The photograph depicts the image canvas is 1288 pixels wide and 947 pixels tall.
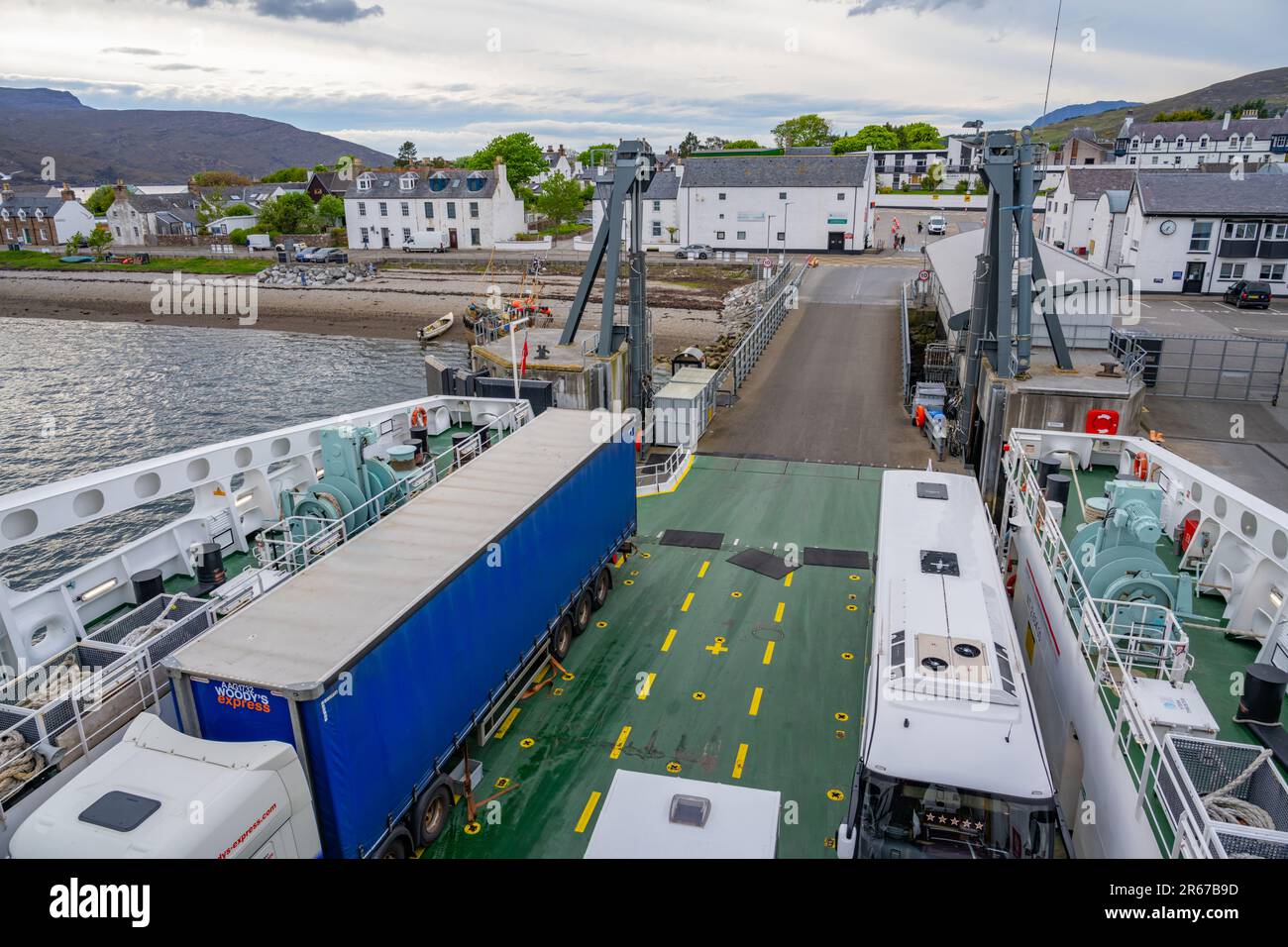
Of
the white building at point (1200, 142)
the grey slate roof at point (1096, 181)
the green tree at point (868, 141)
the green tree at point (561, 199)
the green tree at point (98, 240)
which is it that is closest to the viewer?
the grey slate roof at point (1096, 181)

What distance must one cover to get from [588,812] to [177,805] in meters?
5.63

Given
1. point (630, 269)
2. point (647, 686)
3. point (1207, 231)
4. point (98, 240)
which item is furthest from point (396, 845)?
point (98, 240)

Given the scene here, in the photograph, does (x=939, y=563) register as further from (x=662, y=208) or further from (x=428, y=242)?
(x=428, y=242)

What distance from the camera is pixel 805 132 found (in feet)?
520

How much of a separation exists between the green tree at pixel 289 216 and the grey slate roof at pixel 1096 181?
9177cm

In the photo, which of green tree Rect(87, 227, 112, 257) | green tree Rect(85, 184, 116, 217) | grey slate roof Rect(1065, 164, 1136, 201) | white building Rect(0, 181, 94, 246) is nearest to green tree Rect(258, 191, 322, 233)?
green tree Rect(87, 227, 112, 257)

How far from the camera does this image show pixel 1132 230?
62000 millimetres

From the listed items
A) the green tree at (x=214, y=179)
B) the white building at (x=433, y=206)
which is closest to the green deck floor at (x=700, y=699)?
the white building at (x=433, y=206)

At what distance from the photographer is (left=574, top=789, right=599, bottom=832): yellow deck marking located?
1134 centimetres

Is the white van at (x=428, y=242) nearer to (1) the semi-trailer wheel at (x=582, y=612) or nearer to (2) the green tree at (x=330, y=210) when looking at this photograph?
(2) the green tree at (x=330, y=210)

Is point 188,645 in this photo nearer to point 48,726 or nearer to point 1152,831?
point 48,726

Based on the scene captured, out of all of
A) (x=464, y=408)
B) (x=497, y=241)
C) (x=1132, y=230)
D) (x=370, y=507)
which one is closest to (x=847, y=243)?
(x=1132, y=230)

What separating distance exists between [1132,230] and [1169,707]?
64805 mm

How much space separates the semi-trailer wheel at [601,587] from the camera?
1666cm
